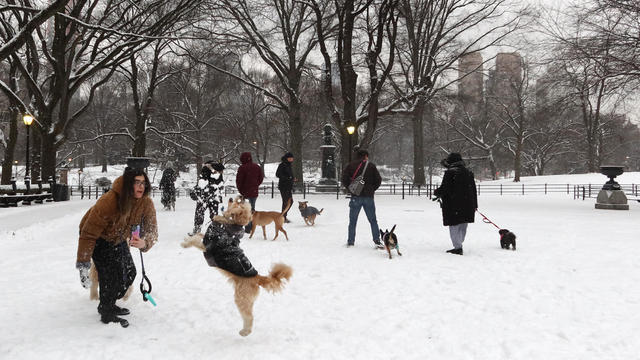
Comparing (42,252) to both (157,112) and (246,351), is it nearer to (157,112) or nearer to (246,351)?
(246,351)

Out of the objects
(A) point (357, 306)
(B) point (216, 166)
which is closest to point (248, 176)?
(B) point (216, 166)

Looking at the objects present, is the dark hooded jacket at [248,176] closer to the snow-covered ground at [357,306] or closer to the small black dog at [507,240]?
the snow-covered ground at [357,306]

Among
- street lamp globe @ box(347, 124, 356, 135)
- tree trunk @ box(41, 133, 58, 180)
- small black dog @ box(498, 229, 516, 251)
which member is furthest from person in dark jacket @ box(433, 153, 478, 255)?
tree trunk @ box(41, 133, 58, 180)

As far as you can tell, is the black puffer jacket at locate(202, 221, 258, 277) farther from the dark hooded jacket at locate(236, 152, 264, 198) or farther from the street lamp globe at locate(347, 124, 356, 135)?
the street lamp globe at locate(347, 124, 356, 135)

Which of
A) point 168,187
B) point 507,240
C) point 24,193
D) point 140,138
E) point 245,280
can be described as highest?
point 140,138

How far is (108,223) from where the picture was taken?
3943 millimetres

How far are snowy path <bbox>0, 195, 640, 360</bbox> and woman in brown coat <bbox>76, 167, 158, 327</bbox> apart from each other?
0.37 meters

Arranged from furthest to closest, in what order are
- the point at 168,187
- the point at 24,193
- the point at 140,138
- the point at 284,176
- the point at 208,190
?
the point at 140,138, the point at 24,193, the point at 168,187, the point at 284,176, the point at 208,190

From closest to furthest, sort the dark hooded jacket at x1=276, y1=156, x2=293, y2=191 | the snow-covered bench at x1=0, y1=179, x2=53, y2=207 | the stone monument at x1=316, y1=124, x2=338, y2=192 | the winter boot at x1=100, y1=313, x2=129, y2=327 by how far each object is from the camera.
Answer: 1. the winter boot at x1=100, y1=313, x2=129, y2=327
2. the dark hooded jacket at x1=276, y1=156, x2=293, y2=191
3. the snow-covered bench at x1=0, y1=179, x2=53, y2=207
4. the stone monument at x1=316, y1=124, x2=338, y2=192

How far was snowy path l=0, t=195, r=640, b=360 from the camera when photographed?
3.67 m

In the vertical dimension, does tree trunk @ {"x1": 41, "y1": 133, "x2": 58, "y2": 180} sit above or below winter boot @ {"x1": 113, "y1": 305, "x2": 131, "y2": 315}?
above

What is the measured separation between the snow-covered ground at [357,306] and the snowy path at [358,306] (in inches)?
0.8

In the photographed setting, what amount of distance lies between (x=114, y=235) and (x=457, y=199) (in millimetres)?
5816

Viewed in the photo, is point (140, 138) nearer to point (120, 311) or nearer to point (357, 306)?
point (120, 311)
